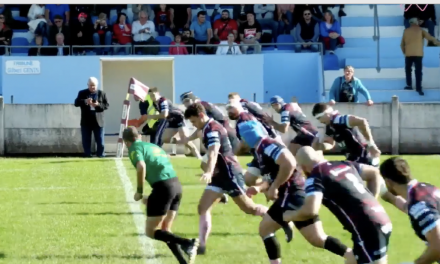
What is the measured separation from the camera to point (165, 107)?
21391 millimetres

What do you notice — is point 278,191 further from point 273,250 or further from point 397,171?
point 397,171

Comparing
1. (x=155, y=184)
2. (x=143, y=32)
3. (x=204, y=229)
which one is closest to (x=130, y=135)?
(x=155, y=184)

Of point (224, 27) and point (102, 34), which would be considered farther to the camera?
point (224, 27)

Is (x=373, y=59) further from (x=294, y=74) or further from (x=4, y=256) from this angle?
(x=4, y=256)

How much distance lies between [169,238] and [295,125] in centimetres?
810

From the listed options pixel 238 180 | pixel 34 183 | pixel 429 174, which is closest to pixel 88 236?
pixel 238 180

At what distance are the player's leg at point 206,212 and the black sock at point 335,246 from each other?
6.70ft

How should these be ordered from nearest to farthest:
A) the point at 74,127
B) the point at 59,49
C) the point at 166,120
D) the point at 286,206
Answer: the point at 286,206 → the point at 166,120 → the point at 74,127 → the point at 59,49

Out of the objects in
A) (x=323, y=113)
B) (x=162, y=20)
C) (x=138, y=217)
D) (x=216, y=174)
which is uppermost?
(x=162, y=20)

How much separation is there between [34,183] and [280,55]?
13.1 meters

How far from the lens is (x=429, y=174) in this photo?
1892 cm

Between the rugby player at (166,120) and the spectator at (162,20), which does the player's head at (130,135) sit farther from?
the spectator at (162,20)

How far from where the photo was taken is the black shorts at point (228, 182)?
11398 mm

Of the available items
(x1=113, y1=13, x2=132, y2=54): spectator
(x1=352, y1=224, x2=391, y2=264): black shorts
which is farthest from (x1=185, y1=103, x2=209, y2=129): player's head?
(x1=113, y1=13, x2=132, y2=54): spectator
